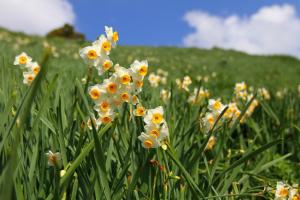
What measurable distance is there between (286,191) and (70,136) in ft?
3.35

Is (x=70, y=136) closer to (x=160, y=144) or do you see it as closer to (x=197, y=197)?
(x=160, y=144)

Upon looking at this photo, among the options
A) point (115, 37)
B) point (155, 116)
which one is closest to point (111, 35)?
point (115, 37)

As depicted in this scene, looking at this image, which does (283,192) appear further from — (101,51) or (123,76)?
(101,51)

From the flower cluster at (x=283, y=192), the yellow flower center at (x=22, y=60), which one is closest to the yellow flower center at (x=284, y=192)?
the flower cluster at (x=283, y=192)

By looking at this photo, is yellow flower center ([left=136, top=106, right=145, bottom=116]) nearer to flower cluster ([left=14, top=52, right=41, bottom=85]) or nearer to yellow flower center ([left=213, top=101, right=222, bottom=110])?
yellow flower center ([left=213, top=101, right=222, bottom=110])

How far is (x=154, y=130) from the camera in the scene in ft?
5.79

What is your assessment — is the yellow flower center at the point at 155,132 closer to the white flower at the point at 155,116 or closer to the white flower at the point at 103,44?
the white flower at the point at 155,116

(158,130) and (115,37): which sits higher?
(115,37)

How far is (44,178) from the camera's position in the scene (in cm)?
183

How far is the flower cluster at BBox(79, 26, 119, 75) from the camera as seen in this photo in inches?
77.6

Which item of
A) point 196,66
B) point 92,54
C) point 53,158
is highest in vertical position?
point 196,66

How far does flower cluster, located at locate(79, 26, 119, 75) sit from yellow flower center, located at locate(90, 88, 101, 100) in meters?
0.22

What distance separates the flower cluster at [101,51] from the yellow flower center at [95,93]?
22 centimetres

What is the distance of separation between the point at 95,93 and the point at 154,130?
0.98ft
